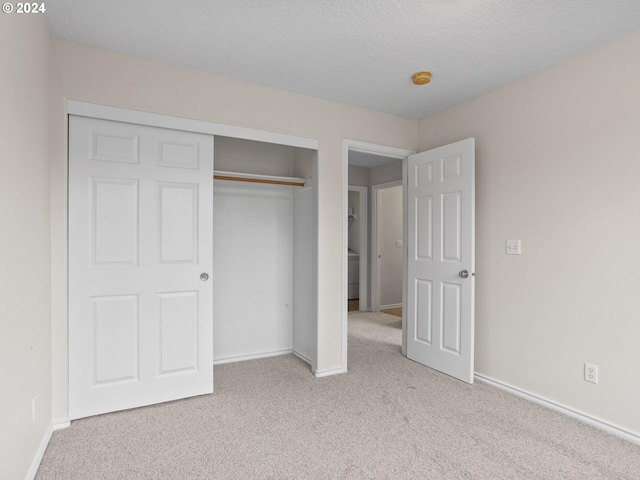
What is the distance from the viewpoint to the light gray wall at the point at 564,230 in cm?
223

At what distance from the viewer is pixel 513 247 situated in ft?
9.41

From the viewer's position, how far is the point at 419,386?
9.71 feet

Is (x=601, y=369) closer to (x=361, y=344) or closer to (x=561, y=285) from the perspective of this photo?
(x=561, y=285)

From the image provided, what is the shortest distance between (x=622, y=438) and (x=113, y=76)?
12.8 feet

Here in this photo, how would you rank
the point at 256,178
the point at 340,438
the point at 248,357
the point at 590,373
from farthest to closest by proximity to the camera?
the point at 248,357
the point at 256,178
the point at 590,373
the point at 340,438

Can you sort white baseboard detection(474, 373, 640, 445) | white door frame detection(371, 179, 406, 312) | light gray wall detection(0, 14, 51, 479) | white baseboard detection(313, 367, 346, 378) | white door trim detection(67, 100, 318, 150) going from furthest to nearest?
white door frame detection(371, 179, 406, 312), white baseboard detection(313, 367, 346, 378), white door trim detection(67, 100, 318, 150), white baseboard detection(474, 373, 640, 445), light gray wall detection(0, 14, 51, 479)

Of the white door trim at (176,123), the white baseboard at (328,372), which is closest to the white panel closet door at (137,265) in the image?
the white door trim at (176,123)

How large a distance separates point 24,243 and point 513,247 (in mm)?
3090

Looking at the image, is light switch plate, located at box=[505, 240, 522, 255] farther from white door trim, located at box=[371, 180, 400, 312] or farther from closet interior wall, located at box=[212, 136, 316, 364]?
white door trim, located at box=[371, 180, 400, 312]

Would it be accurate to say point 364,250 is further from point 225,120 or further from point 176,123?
point 176,123

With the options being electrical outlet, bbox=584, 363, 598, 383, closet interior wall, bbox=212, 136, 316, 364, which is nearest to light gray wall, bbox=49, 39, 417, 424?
closet interior wall, bbox=212, 136, 316, 364

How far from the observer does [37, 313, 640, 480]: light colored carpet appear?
1.88 metres

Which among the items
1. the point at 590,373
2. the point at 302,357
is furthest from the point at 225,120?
the point at 590,373

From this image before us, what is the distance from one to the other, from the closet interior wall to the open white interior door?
3.31 ft
